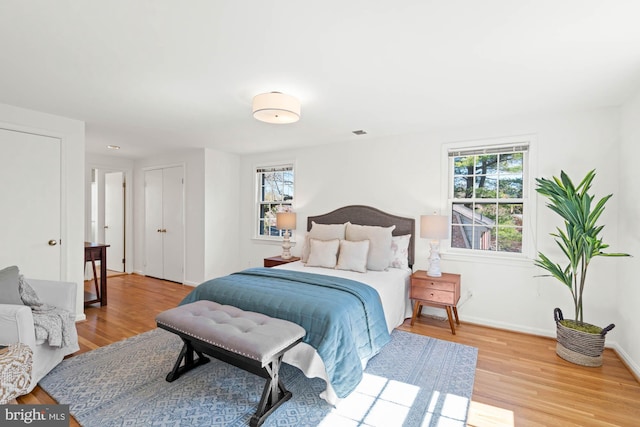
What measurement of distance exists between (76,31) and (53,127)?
2.18 meters

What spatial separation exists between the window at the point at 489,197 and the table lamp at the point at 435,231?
390mm

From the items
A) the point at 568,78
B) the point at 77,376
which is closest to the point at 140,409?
the point at 77,376

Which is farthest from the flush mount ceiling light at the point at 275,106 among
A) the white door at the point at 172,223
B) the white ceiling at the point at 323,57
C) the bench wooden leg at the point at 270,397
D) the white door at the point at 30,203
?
the white door at the point at 172,223

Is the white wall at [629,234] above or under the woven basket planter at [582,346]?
above


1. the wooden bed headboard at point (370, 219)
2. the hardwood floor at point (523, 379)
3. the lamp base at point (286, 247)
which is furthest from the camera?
the lamp base at point (286, 247)

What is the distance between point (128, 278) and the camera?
18.8ft

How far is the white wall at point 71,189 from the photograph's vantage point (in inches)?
133

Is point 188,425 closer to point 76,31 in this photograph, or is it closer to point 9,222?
point 76,31

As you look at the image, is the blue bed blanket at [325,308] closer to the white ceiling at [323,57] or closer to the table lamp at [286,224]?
the table lamp at [286,224]

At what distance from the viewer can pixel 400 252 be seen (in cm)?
382

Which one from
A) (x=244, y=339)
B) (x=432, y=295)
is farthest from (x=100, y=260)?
(x=432, y=295)

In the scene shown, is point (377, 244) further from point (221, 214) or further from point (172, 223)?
point (172, 223)

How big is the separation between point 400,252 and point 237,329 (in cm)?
237

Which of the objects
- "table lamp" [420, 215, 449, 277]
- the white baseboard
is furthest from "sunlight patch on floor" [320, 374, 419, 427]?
the white baseboard
